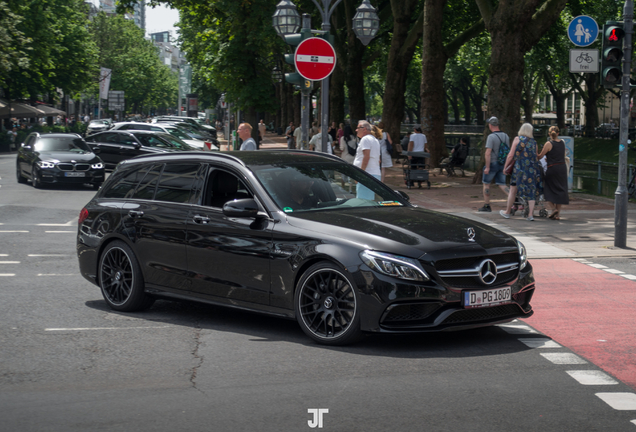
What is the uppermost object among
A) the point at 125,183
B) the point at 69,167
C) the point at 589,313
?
the point at 125,183

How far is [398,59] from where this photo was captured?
111ft

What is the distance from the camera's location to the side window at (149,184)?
7996 mm

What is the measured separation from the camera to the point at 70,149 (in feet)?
81.8

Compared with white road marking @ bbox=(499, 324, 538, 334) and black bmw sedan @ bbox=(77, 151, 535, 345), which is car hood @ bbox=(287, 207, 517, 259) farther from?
white road marking @ bbox=(499, 324, 538, 334)

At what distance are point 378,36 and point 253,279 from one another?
38278 millimetres

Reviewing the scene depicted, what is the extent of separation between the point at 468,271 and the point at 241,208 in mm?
1804

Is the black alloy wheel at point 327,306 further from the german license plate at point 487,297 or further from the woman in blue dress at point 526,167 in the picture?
the woman in blue dress at point 526,167

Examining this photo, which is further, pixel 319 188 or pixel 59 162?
pixel 59 162

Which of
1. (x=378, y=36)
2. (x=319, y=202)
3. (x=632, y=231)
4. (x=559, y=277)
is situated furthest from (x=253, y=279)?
(x=378, y=36)

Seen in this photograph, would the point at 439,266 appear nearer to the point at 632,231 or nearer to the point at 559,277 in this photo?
the point at 559,277

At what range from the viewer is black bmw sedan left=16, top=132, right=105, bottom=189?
77.9 ft

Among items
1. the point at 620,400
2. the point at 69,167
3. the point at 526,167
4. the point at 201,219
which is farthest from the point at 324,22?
the point at 620,400

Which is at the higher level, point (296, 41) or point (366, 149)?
point (296, 41)

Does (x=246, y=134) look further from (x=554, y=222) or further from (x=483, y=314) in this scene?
(x=483, y=314)
